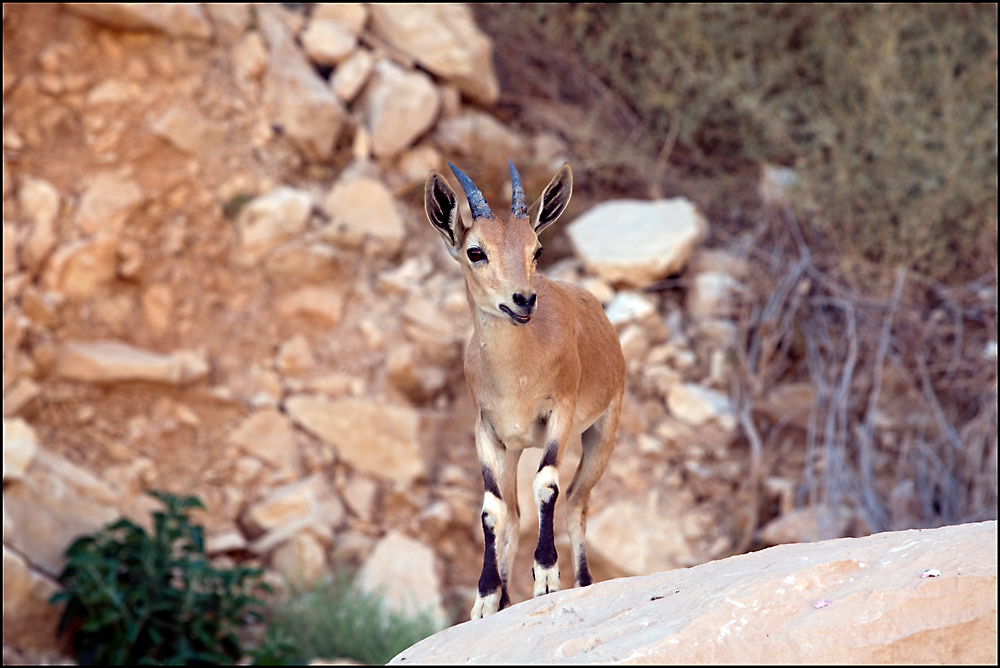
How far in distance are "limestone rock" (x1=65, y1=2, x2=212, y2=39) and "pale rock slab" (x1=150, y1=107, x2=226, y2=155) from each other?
1065 millimetres

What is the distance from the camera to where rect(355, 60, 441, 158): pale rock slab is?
13.2 m

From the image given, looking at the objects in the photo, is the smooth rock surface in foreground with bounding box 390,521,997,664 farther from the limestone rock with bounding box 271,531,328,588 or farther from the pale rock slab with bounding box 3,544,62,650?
the limestone rock with bounding box 271,531,328,588

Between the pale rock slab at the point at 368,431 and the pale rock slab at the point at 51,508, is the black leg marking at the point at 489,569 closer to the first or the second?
the pale rock slab at the point at 51,508

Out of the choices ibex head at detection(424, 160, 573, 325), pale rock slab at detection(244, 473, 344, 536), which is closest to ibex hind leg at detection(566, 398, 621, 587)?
ibex head at detection(424, 160, 573, 325)

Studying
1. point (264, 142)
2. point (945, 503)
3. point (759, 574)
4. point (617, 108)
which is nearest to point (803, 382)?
point (945, 503)

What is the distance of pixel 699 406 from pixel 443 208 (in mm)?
7701

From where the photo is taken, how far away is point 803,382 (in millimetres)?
12375

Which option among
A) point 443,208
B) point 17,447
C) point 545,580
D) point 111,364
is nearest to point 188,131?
Result: point 111,364

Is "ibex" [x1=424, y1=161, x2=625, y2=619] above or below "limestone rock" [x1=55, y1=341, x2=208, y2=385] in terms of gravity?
below

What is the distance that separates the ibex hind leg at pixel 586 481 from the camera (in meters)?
5.71

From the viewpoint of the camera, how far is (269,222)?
12.4 metres

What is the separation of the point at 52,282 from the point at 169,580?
4085 mm

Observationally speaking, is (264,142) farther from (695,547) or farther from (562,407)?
(562,407)

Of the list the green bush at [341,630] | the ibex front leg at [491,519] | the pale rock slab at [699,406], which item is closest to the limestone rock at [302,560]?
the green bush at [341,630]
